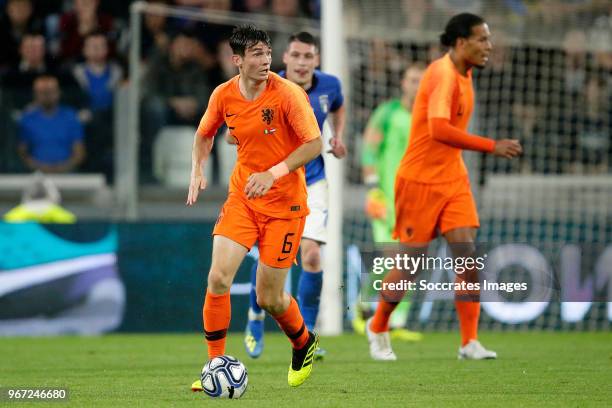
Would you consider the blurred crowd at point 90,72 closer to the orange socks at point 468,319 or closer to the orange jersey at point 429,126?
the orange jersey at point 429,126

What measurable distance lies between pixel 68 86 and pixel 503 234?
18.0 ft

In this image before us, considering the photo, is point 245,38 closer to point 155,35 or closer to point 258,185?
point 258,185

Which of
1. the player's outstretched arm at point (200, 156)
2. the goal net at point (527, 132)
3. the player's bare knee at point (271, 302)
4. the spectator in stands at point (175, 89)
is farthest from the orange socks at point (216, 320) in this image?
the spectator in stands at point (175, 89)

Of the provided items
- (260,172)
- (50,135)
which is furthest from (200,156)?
(50,135)

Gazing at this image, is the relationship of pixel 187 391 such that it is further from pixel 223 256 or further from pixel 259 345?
pixel 259 345

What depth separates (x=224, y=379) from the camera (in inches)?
244

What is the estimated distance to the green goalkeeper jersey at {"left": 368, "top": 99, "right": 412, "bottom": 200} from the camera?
38.3 feet

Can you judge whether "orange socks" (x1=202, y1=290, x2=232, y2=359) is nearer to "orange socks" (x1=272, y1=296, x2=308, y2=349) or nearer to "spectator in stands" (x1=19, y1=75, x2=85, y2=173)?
"orange socks" (x1=272, y1=296, x2=308, y2=349)

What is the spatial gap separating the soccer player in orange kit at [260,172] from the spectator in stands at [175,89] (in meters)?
6.93

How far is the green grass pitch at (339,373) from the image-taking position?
20.3ft

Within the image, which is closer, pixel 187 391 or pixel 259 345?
pixel 187 391

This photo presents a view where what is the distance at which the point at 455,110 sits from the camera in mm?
8477

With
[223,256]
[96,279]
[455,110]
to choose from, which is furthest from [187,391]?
[96,279]

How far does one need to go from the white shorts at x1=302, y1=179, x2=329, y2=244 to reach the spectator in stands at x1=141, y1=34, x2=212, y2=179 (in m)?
4.95
